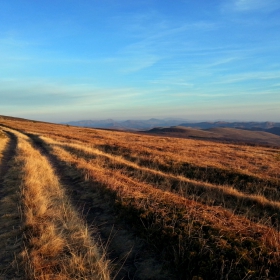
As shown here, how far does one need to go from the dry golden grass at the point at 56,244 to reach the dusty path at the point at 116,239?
374 millimetres

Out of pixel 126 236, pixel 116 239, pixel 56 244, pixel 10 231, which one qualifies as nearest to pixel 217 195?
pixel 126 236

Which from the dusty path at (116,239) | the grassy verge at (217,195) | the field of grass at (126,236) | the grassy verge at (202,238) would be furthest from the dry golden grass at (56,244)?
the grassy verge at (217,195)

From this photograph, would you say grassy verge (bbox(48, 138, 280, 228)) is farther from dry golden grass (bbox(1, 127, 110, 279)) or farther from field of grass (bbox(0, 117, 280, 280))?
dry golden grass (bbox(1, 127, 110, 279))

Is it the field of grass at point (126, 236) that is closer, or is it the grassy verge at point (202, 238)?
the grassy verge at point (202, 238)

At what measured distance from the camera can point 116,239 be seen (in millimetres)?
6707

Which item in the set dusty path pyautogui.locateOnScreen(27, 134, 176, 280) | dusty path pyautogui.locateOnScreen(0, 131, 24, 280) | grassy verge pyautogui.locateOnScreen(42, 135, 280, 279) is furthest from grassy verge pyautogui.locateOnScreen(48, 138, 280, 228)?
dusty path pyautogui.locateOnScreen(0, 131, 24, 280)

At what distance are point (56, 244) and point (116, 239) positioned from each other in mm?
1563

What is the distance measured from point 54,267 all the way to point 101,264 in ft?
3.26

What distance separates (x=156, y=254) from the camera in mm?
5980

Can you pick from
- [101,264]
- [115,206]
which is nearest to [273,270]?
[101,264]

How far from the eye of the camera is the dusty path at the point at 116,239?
5.36 metres

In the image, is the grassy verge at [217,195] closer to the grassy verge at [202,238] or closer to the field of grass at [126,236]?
the field of grass at [126,236]

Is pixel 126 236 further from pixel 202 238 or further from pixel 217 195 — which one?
pixel 217 195

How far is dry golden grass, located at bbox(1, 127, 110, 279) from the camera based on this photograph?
502 centimetres
